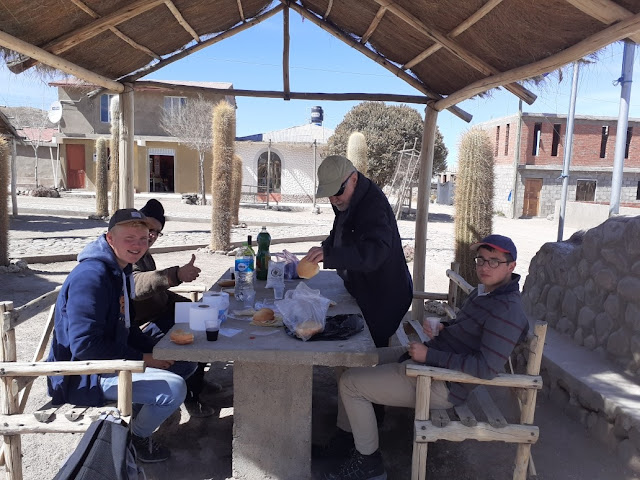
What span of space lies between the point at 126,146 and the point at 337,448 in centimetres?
410

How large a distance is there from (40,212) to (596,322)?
1856cm

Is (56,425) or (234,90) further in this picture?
(234,90)

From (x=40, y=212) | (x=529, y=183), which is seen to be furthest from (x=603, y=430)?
(x=529, y=183)

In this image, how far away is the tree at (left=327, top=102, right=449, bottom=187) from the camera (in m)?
24.5

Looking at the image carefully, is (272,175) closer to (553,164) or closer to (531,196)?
(531,196)

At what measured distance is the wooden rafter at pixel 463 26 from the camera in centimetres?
346

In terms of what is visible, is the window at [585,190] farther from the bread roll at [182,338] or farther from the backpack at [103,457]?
the backpack at [103,457]

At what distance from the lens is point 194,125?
26.0 m

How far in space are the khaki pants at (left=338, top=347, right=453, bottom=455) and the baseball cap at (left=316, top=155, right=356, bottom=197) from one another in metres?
1.07

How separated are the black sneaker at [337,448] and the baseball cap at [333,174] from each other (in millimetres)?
1514

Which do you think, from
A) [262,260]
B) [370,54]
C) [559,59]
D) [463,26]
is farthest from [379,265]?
[370,54]

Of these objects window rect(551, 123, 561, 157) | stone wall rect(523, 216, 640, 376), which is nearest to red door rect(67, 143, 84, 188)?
window rect(551, 123, 561, 157)

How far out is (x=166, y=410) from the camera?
272 centimetres

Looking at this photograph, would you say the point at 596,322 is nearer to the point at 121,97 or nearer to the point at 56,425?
the point at 56,425
